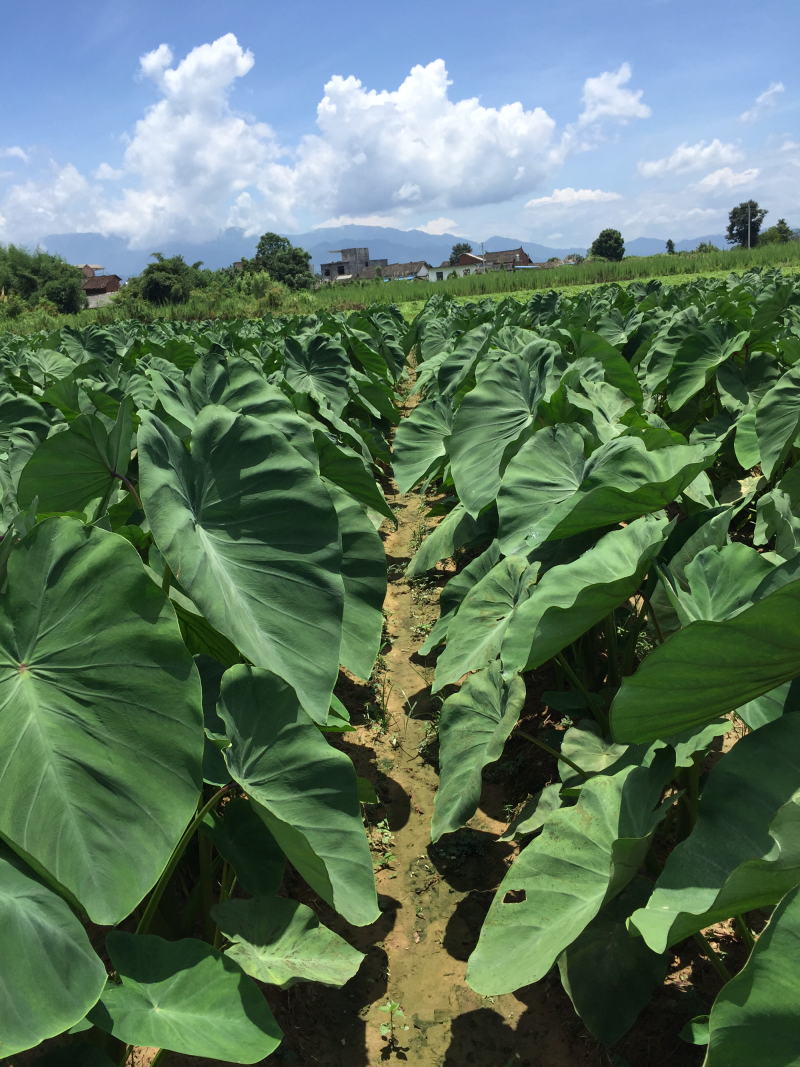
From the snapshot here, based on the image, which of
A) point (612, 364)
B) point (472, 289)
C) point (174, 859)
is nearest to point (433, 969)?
point (174, 859)

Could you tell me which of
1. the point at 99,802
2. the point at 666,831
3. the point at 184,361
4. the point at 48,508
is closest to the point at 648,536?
the point at 666,831

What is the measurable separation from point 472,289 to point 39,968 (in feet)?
92.9

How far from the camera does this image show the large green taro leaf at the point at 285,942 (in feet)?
3.95

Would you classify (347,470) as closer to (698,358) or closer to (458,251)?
(698,358)

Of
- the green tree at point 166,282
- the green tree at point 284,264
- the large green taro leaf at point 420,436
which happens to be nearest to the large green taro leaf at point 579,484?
the large green taro leaf at point 420,436

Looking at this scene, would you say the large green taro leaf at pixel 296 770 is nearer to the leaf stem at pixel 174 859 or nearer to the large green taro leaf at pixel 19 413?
the leaf stem at pixel 174 859

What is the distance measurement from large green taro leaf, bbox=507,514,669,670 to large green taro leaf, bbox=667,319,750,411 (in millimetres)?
2920

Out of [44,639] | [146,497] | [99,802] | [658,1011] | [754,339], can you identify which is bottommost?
[658,1011]

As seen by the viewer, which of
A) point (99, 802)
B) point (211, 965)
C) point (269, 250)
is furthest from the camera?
point (269, 250)

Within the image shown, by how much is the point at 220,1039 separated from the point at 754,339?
452 cm

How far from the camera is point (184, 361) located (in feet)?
16.6

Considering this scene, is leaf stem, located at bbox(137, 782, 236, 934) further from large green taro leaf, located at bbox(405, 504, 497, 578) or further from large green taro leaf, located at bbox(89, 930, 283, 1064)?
large green taro leaf, located at bbox(405, 504, 497, 578)

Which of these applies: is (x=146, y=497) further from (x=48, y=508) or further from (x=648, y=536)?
(x=648, y=536)

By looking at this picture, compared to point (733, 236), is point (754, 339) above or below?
below
